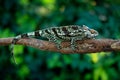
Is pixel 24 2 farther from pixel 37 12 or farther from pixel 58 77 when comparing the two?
pixel 58 77

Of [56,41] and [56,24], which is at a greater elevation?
[56,24]

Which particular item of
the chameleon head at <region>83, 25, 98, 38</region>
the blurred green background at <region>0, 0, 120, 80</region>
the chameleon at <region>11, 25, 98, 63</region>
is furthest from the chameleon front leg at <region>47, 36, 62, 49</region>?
the blurred green background at <region>0, 0, 120, 80</region>

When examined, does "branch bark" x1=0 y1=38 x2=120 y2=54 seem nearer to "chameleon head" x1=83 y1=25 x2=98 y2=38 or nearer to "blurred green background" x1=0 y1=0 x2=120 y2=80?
"chameleon head" x1=83 y1=25 x2=98 y2=38

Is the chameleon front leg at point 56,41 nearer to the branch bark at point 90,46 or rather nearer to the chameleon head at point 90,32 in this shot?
the branch bark at point 90,46

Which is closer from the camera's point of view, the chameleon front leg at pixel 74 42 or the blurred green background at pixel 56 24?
the chameleon front leg at pixel 74 42

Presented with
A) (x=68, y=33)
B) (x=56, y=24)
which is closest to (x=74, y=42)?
(x=68, y=33)

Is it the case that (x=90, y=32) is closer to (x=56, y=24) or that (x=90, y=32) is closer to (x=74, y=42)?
(x=74, y=42)

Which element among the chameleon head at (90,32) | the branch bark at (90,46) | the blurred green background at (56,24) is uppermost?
the blurred green background at (56,24)

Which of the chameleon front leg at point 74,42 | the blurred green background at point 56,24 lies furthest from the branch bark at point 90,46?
the blurred green background at point 56,24

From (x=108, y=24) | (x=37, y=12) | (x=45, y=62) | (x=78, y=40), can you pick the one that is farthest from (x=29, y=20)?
(x=78, y=40)
